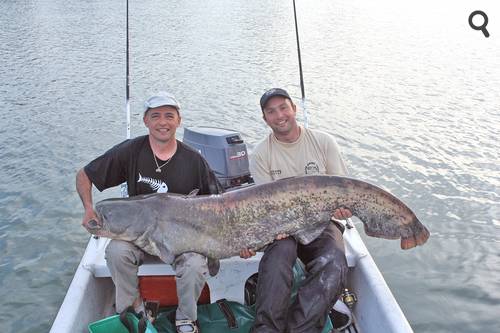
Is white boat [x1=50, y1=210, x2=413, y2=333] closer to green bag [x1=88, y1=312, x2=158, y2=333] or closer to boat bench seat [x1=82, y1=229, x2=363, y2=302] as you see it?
boat bench seat [x1=82, y1=229, x2=363, y2=302]

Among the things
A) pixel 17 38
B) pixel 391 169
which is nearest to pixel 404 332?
pixel 391 169

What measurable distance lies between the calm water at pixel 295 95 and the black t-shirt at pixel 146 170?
7.29 ft

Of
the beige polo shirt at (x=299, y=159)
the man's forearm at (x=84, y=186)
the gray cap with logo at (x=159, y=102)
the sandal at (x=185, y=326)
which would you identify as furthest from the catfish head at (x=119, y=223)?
the beige polo shirt at (x=299, y=159)

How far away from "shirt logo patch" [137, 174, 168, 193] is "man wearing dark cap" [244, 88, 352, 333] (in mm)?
783

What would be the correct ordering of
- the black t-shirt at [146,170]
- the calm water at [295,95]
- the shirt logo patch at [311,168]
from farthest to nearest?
1. the calm water at [295,95]
2. the shirt logo patch at [311,168]
3. the black t-shirt at [146,170]

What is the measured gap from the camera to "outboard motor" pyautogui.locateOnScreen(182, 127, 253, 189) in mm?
5250

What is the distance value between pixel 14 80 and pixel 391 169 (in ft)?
35.3

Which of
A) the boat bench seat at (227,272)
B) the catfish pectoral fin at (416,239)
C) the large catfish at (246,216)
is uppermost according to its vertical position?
the large catfish at (246,216)

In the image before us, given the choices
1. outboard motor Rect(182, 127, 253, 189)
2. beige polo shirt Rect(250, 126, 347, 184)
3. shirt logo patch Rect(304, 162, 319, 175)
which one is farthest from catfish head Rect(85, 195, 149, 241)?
outboard motor Rect(182, 127, 253, 189)

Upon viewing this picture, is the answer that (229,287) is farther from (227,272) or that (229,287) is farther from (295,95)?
(295,95)

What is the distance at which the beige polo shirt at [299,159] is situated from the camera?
13.5 ft

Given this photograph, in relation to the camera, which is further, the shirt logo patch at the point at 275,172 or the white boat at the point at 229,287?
the shirt logo patch at the point at 275,172

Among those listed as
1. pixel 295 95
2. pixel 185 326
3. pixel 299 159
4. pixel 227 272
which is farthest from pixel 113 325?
pixel 295 95

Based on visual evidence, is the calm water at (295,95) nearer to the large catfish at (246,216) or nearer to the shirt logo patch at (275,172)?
the large catfish at (246,216)
